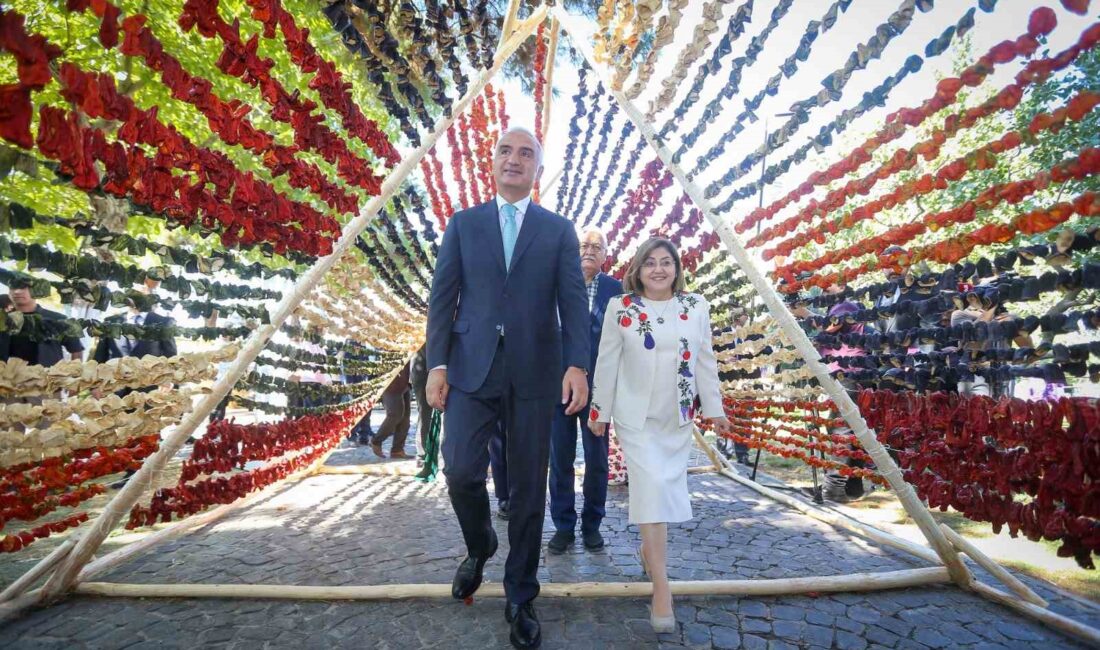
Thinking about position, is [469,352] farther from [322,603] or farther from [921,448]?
[921,448]

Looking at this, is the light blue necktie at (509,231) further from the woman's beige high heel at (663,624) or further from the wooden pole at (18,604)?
the wooden pole at (18,604)

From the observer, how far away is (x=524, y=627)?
6.64 feet

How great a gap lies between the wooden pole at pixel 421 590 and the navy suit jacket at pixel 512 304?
937 mm

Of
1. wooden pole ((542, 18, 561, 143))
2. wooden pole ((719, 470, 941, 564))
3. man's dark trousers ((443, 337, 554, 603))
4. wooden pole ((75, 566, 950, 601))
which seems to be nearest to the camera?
man's dark trousers ((443, 337, 554, 603))

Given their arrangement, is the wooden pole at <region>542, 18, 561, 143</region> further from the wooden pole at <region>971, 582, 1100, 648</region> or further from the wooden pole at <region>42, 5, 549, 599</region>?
the wooden pole at <region>971, 582, 1100, 648</region>

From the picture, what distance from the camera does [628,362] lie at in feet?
8.35

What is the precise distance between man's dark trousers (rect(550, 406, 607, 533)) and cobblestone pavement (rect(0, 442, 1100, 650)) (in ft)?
0.60

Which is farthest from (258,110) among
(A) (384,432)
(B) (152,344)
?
(A) (384,432)

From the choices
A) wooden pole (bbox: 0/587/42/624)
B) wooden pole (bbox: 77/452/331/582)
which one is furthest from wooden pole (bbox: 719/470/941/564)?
wooden pole (bbox: 0/587/42/624)

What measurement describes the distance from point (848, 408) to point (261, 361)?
3.20m

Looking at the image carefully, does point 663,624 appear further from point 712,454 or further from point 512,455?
point 712,454

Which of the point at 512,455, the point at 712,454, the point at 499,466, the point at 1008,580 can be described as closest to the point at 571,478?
the point at 499,466

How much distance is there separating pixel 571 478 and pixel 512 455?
1172mm

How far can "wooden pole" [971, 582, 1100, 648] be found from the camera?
2.06m
